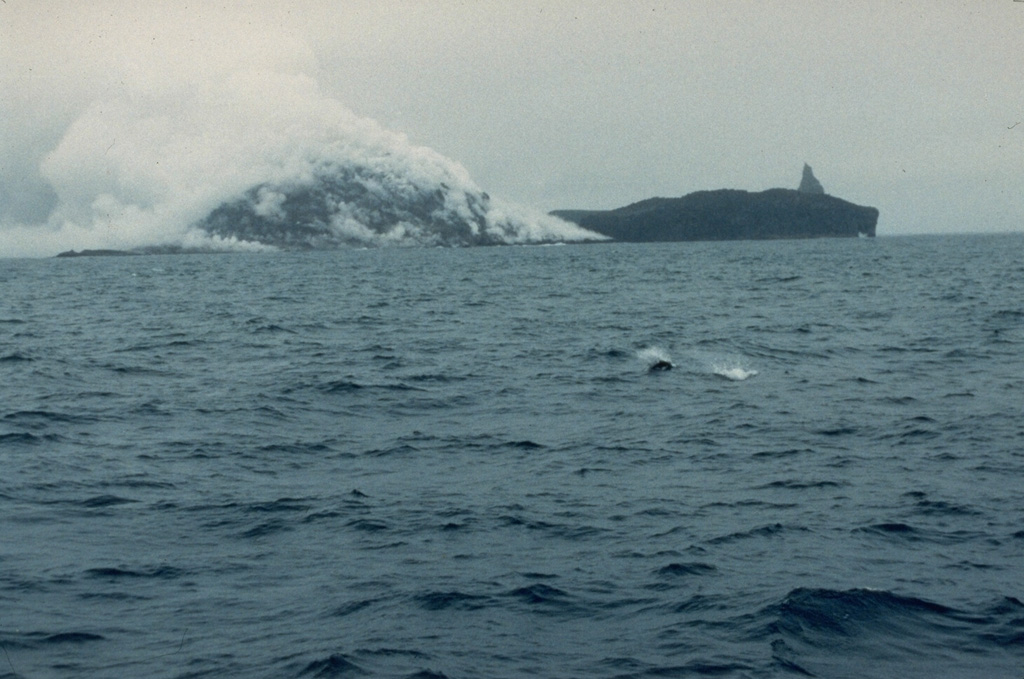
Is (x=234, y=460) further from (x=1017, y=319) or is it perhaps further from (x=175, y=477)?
(x=1017, y=319)

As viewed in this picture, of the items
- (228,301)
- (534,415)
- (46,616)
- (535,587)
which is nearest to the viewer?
(46,616)

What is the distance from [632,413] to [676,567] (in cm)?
1257

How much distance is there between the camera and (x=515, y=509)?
1977 centimetres

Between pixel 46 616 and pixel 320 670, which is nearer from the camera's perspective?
pixel 320 670

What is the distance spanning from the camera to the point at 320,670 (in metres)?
12.9

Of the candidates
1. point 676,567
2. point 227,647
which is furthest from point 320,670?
point 676,567

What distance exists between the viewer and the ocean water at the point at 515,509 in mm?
13719

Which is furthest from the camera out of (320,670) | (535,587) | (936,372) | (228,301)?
(228,301)

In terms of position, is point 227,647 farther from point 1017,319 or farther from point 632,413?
point 1017,319

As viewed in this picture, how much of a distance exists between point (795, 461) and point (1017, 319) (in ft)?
105

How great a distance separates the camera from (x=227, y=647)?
44.3 ft

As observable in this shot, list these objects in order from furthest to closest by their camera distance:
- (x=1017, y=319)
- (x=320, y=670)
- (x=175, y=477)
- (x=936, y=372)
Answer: (x=1017, y=319), (x=936, y=372), (x=175, y=477), (x=320, y=670)

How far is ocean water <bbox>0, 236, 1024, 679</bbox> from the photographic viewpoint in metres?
13.7

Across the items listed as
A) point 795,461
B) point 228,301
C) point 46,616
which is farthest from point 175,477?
point 228,301
